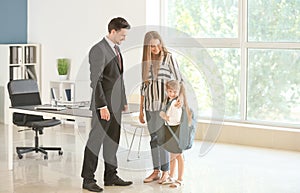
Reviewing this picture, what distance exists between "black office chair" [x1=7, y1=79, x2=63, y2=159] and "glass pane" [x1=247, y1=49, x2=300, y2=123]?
281cm

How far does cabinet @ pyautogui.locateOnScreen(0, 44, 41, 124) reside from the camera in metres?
9.28

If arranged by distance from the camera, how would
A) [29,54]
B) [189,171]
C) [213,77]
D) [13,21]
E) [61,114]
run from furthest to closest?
[13,21] < [29,54] < [213,77] < [189,171] < [61,114]

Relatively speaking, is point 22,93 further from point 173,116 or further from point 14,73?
point 14,73

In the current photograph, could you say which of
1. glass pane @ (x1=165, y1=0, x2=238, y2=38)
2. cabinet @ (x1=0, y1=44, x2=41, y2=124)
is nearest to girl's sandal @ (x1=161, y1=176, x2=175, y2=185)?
glass pane @ (x1=165, y1=0, x2=238, y2=38)

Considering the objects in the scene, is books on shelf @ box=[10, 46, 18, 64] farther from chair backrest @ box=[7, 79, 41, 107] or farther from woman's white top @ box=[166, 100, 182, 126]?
woman's white top @ box=[166, 100, 182, 126]

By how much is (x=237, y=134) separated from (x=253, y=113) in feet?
1.50

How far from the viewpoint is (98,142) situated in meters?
5.33

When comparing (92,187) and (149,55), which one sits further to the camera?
(149,55)

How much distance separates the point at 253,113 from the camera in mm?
8117

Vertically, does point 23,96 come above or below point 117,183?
above

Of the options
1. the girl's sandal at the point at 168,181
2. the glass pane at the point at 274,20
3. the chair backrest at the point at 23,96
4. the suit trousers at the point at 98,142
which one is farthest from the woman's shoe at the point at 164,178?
the glass pane at the point at 274,20

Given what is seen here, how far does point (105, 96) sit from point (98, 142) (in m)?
0.42

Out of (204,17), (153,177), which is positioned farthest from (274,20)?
(153,177)

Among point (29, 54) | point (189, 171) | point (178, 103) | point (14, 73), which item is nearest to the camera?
point (178, 103)
